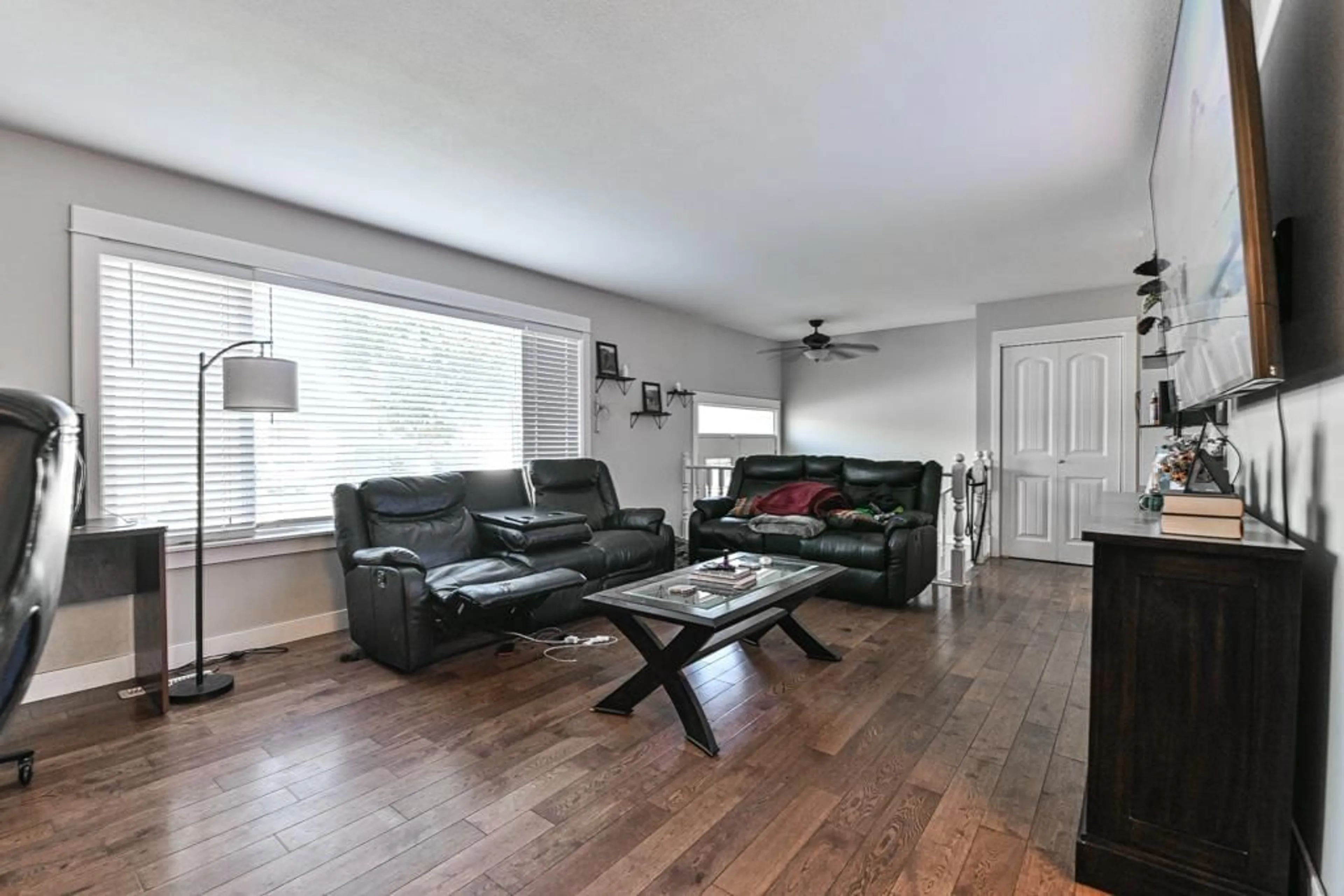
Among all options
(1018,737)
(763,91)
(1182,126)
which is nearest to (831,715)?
(1018,737)

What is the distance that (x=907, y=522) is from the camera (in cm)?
410

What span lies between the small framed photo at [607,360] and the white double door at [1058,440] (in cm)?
361

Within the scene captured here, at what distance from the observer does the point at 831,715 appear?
244cm

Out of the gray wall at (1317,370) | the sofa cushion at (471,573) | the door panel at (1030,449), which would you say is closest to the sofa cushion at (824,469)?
the door panel at (1030,449)

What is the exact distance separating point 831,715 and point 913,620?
1565mm

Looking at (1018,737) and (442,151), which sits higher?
(442,151)

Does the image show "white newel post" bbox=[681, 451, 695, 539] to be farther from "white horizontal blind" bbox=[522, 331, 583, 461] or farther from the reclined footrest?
the reclined footrest

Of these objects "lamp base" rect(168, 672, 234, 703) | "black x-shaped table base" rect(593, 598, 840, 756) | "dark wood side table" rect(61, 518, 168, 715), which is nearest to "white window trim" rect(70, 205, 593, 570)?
"dark wood side table" rect(61, 518, 168, 715)

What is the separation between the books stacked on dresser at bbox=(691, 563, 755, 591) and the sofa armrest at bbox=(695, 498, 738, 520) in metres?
2.21

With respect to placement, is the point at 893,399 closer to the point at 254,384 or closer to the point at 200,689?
the point at 254,384

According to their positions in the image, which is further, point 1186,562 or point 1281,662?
point 1186,562

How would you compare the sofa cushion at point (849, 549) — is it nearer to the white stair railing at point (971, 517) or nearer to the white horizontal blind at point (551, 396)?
the white stair railing at point (971, 517)

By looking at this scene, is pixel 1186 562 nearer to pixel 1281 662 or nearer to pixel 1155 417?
pixel 1281 662

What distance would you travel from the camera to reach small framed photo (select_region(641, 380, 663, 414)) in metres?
5.70
